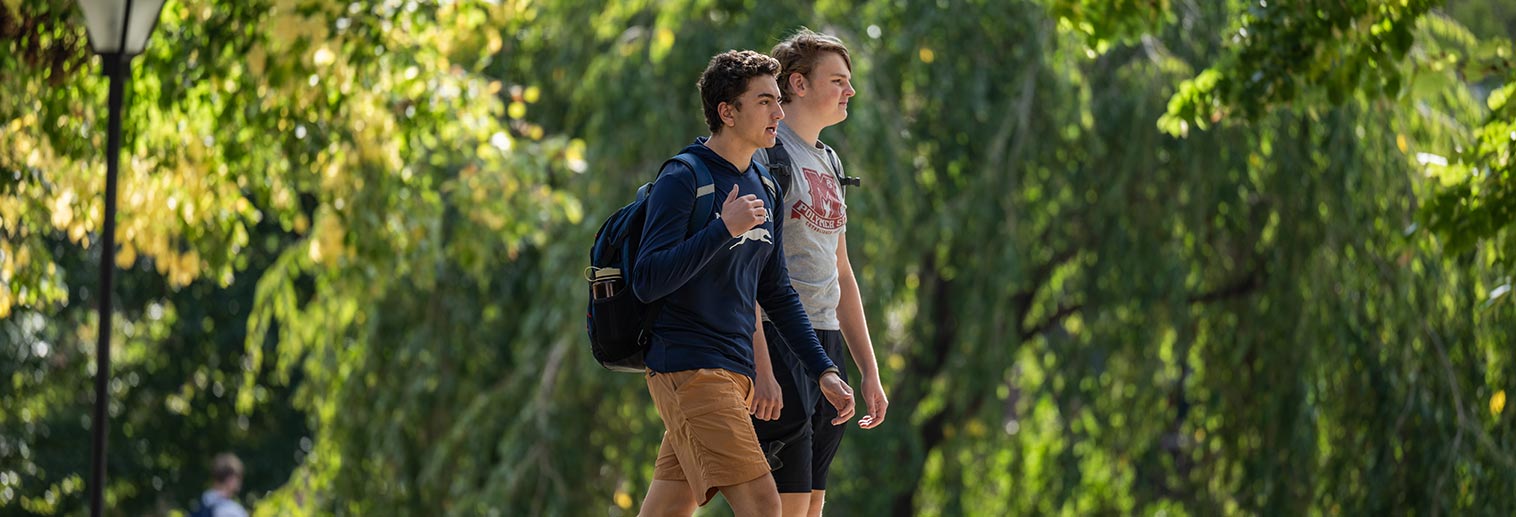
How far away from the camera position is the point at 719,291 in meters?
3.29

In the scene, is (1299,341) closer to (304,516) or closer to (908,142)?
(908,142)

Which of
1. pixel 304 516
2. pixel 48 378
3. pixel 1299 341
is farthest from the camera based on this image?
pixel 48 378

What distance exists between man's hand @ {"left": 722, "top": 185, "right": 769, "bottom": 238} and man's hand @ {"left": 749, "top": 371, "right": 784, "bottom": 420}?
0.40 metres

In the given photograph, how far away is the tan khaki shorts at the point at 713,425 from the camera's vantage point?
325 cm

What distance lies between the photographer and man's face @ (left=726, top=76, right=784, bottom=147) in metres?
3.32

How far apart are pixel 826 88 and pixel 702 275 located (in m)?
0.58

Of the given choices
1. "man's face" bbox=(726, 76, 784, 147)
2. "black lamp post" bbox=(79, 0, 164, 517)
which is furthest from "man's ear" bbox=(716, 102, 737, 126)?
"black lamp post" bbox=(79, 0, 164, 517)

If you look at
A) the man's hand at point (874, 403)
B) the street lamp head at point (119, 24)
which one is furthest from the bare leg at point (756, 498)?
the street lamp head at point (119, 24)

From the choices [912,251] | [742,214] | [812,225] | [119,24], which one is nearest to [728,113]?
[742,214]

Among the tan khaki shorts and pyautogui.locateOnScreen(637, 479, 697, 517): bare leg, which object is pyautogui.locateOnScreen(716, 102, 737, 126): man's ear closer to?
the tan khaki shorts

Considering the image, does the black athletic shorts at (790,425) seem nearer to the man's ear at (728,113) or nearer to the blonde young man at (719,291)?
the blonde young man at (719,291)

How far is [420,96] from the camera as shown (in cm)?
806

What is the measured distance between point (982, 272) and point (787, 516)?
213 inches

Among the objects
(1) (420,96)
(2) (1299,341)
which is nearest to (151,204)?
(1) (420,96)
